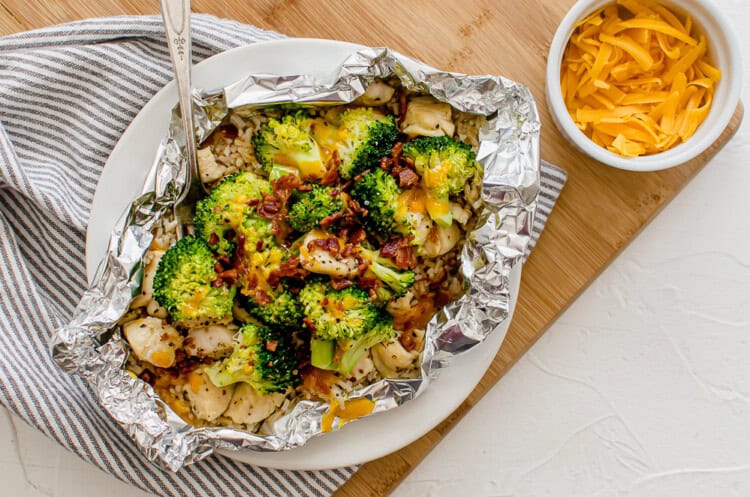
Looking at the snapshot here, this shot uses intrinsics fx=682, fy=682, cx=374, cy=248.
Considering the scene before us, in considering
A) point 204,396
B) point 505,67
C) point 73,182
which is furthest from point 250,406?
point 505,67

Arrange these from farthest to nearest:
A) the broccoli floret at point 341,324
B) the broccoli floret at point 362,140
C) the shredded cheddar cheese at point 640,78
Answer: the shredded cheddar cheese at point 640,78 < the broccoli floret at point 362,140 < the broccoli floret at point 341,324

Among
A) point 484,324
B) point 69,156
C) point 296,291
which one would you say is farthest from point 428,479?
point 69,156

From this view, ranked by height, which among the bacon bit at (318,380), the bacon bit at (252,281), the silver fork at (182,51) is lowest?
the bacon bit at (318,380)

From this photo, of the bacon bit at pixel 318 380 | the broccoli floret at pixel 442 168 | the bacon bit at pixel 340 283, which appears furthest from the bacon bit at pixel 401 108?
the bacon bit at pixel 318 380

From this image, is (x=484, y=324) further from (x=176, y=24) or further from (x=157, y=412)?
(x=176, y=24)

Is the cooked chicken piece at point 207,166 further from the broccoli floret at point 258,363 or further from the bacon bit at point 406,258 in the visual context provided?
the bacon bit at point 406,258

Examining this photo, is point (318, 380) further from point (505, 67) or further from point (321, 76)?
point (505, 67)
